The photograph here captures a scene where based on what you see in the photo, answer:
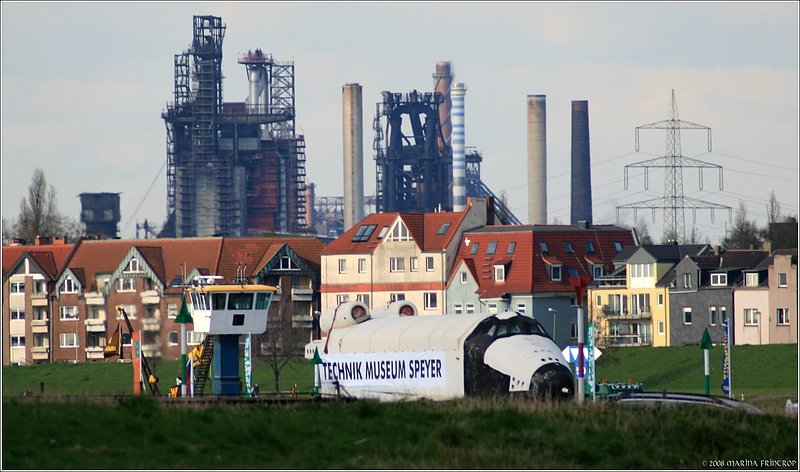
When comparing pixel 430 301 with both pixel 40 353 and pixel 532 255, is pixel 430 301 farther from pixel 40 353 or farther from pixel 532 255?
pixel 40 353

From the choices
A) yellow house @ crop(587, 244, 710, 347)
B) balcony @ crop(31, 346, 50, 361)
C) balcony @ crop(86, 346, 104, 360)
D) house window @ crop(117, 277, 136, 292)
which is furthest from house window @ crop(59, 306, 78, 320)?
yellow house @ crop(587, 244, 710, 347)

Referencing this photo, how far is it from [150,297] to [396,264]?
68.7ft

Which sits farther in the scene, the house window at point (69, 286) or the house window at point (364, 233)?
the house window at point (69, 286)

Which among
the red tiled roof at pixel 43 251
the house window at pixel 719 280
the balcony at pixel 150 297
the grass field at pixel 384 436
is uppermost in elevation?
the red tiled roof at pixel 43 251

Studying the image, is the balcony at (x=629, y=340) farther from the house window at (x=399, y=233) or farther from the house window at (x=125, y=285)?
the house window at (x=125, y=285)

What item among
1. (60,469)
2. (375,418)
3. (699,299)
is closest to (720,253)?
(699,299)

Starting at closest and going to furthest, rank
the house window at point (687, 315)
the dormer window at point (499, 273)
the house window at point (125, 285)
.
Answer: the house window at point (687, 315) < the dormer window at point (499, 273) < the house window at point (125, 285)

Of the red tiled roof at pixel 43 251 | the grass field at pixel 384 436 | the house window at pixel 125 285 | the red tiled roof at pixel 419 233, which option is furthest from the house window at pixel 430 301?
the grass field at pixel 384 436

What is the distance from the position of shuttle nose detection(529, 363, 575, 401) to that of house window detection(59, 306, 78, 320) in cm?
9290

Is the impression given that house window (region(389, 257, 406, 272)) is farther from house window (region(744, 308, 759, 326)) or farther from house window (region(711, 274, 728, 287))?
house window (region(744, 308, 759, 326))

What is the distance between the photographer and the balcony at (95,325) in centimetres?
14875

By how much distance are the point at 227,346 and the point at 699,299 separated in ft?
212

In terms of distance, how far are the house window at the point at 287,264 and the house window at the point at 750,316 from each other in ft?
131

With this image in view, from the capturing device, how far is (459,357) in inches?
2660
